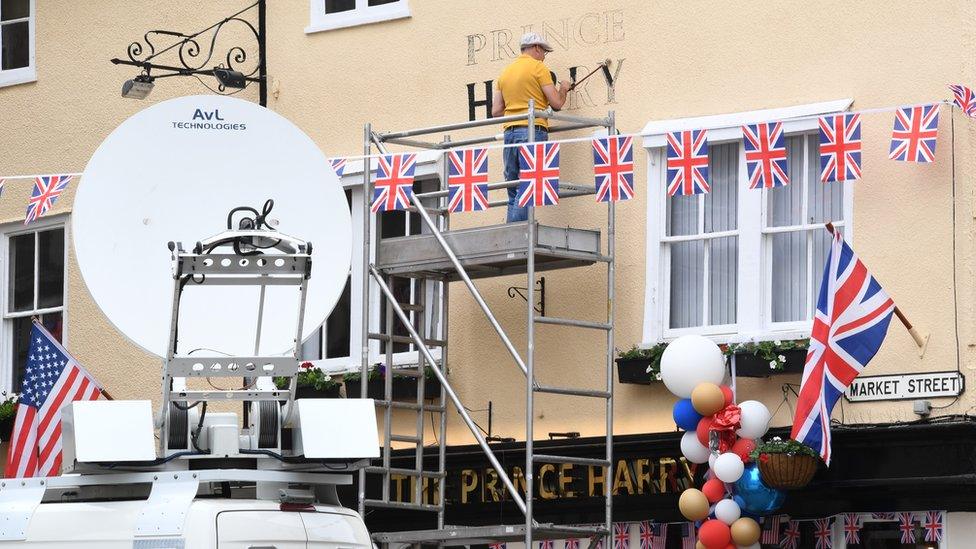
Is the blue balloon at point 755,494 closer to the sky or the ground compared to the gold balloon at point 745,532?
closer to the sky

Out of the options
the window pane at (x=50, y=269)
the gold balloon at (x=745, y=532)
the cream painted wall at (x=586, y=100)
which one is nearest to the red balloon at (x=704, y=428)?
the gold balloon at (x=745, y=532)

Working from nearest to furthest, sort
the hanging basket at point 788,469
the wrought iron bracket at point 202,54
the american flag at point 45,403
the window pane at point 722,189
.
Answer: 1. the hanging basket at point 788,469
2. the window pane at point 722,189
3. the american flag at point 45,403
4. the wrought iron bracket at point 202,54

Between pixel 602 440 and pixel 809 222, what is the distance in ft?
8.17

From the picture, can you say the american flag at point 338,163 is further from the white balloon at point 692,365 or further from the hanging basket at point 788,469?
the hanging basket at point 788,469

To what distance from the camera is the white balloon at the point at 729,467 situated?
1502 cm

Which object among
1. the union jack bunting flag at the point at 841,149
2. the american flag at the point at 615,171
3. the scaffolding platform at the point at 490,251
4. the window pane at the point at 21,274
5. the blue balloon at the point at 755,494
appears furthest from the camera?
the window pane at the point at 21,274

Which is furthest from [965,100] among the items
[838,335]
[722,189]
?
[722,189]

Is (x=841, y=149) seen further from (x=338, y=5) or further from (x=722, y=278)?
(x=338, y=5)

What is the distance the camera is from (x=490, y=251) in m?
16.7

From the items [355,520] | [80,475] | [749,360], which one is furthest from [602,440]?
[80,475]

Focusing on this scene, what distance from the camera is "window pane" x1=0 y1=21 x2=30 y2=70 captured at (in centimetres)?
2173

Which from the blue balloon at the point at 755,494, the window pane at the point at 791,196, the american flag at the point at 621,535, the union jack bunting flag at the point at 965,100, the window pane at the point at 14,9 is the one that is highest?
the window pane at the point at 14,9

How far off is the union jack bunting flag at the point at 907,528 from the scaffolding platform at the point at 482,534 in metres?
2.45

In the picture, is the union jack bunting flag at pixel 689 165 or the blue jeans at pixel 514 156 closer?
the union jack bunting flag at pixel 689 165
